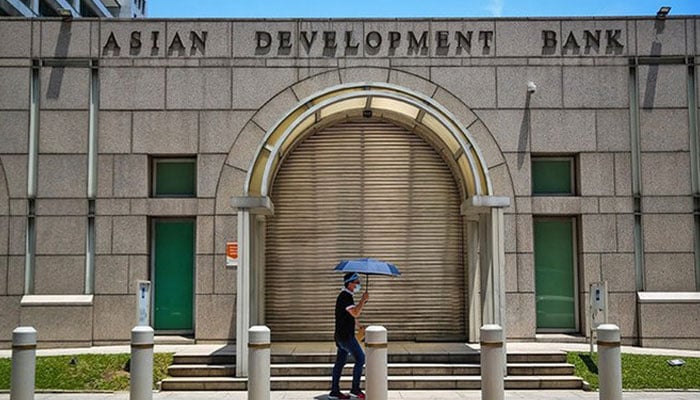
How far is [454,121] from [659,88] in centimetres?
523

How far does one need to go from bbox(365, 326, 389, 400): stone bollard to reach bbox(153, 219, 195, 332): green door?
23.7 ft

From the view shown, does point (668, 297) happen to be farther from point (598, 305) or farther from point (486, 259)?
point (486, 259)

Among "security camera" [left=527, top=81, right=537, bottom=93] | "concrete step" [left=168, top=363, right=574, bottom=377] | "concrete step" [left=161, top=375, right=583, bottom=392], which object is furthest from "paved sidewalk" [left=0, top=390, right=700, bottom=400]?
"security camera" [left=527, top=81, right=537, bottom=93]

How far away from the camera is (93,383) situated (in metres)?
13.5

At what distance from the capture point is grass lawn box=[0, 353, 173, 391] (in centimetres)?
1340

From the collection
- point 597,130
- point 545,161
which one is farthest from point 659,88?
point 545,161

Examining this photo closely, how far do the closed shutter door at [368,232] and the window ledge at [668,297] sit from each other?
3.74 meters

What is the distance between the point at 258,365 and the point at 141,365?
1541mm

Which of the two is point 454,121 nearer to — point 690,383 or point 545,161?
point 545,161

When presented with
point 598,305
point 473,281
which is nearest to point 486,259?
point 473,281

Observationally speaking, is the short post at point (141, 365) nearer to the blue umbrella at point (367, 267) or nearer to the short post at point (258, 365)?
the short post at point (258, 365)

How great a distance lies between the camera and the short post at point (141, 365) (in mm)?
10508

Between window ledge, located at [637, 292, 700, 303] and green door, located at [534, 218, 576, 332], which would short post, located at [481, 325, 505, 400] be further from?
window ledge, located at [637, 292, 700, 303]

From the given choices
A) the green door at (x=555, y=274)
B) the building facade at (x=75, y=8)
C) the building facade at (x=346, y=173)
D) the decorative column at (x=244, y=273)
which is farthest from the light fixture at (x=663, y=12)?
the building facade at (x=75, y=8)
